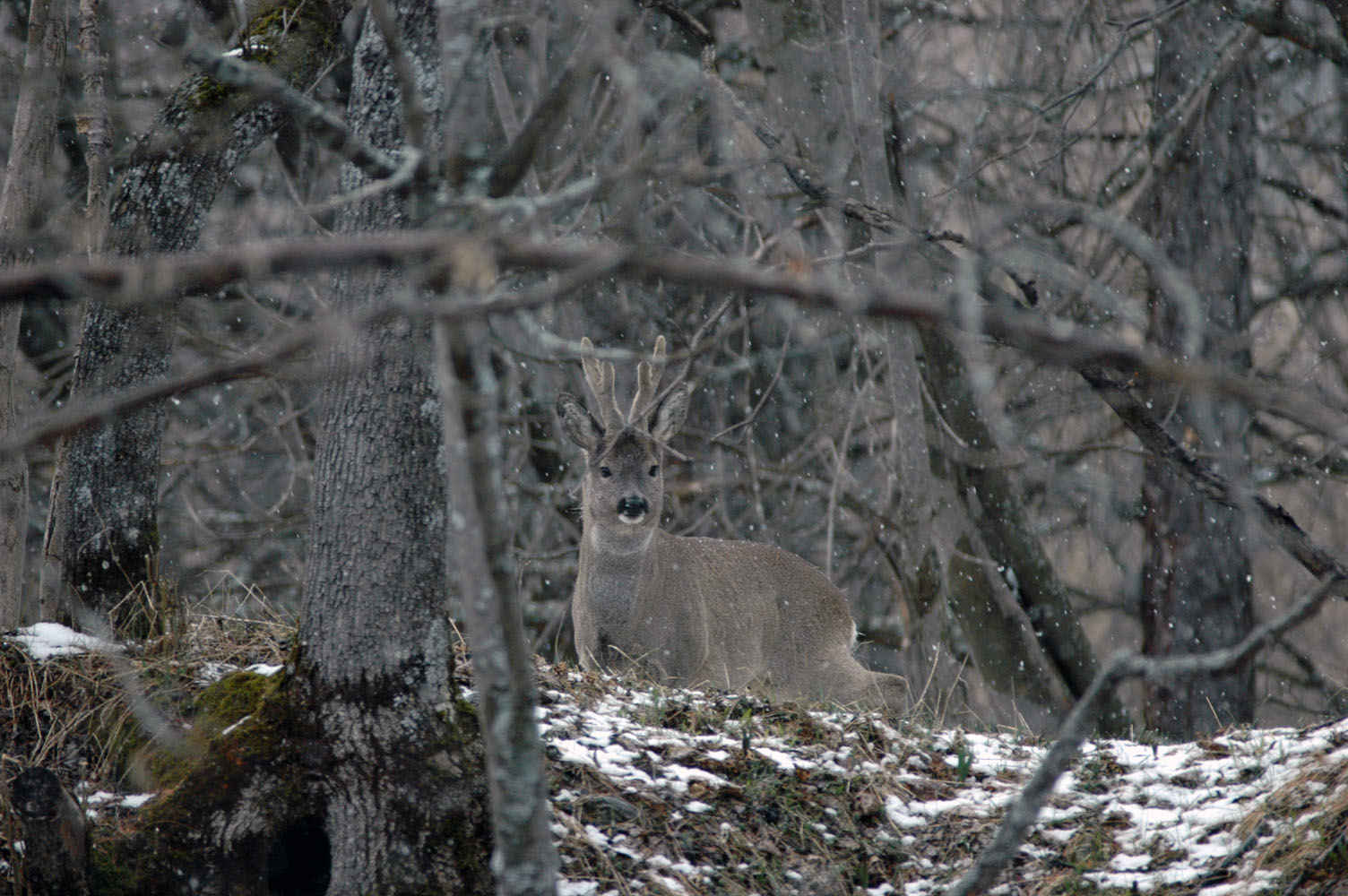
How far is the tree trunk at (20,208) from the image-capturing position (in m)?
5.19

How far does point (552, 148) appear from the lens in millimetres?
12164

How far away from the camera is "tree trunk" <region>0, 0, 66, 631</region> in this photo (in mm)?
5191

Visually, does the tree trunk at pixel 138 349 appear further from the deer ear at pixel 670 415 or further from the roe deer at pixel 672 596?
the deer ear at pixel 670 415

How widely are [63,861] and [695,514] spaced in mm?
8815

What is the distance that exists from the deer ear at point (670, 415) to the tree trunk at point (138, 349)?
301 cm

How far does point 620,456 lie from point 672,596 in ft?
2.78

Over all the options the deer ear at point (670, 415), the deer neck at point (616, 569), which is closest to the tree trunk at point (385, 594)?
the deer neck at point (616, 569)

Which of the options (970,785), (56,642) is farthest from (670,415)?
(56,642)

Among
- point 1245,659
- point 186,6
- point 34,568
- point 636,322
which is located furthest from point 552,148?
point 1245,659

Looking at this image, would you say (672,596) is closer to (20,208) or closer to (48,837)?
(20,208)

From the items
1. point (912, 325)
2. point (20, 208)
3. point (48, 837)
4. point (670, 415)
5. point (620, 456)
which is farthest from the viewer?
point (912, 325)

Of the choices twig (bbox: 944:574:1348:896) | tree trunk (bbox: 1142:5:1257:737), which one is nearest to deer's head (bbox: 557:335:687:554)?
tree trunk (bbox: 1142:5:1257:737)

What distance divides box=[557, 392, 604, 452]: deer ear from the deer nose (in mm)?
445

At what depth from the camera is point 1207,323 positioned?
9750 mm
